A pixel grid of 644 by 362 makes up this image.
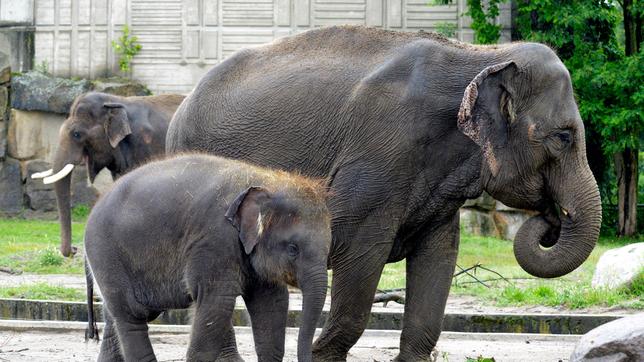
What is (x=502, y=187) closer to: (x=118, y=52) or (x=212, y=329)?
(x=212, y=329)

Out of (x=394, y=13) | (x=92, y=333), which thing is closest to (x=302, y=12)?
(x=394, y=13)

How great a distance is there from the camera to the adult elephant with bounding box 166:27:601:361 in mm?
7496

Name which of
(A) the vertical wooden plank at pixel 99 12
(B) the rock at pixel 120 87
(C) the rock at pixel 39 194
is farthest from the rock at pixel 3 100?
(A) the vertical wooden plank at pixel 99 12

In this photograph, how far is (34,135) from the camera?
84.1 ft

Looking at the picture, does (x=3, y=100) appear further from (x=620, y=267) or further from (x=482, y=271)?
(x=620, y=267)

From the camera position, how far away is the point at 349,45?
26.6 feet

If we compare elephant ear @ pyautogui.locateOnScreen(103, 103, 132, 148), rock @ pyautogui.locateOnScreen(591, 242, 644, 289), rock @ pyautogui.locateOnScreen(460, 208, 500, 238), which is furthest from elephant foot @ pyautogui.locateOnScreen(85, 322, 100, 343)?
rock @ pyautogui.locateOnScreen(460, 208, 500, 238)

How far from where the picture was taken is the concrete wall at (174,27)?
83.9ft

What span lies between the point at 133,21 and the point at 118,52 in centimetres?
70

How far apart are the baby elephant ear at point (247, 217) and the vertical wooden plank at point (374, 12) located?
1932 centimetres

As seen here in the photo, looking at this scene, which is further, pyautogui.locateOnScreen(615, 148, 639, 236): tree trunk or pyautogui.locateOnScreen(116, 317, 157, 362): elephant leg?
pyautogui.locateOnScreen(615, 148, 639, 236): tree trunk

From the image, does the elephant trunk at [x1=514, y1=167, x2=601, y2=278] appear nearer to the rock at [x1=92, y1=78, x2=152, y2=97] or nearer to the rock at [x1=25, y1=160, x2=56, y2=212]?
the rock at [x1=92, y1=78, x2=152, y2=97]

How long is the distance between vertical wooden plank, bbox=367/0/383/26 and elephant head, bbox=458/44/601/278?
18022 mm

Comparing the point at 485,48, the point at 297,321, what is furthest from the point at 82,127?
the point at 485,48
